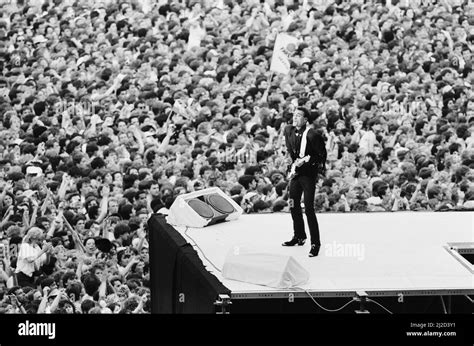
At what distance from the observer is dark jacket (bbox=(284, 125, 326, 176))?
13.0 metres

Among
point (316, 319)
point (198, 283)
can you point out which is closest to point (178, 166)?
point (198, 283)

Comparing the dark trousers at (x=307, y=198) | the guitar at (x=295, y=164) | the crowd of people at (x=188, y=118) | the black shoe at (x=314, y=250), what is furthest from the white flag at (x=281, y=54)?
the black shoe at (x=314, y=250)

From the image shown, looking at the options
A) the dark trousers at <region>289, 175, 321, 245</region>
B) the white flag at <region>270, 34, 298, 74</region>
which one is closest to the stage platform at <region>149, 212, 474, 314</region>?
the dark trousers at <region>289, 175, 321, 245</region>

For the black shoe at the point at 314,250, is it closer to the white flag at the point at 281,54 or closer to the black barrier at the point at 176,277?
the black barrier at the point at 176,277

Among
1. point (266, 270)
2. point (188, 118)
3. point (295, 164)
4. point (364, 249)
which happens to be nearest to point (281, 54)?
point (188, 118)

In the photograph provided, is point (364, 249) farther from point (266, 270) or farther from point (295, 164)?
point (266, 270)

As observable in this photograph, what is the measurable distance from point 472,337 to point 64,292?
5.44 m

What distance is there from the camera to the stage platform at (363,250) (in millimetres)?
11914

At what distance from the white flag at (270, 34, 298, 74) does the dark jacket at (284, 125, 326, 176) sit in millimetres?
7658

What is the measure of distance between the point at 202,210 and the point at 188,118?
5.02 meters

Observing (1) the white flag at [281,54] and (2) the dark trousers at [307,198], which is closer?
(2) the dark trousers at [307,198]

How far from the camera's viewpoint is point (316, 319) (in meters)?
11.6

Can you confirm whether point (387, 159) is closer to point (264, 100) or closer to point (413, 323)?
point (264, 100)

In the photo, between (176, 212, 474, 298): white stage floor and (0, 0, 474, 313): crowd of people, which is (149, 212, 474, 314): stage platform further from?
(0, 0, 474, 313): crowd of people
